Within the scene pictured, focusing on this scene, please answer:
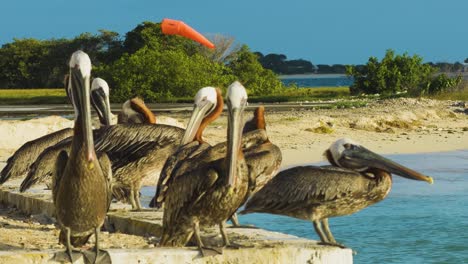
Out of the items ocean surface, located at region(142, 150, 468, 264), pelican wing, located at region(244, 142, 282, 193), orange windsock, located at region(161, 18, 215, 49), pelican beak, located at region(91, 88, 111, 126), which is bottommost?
ocean surface, located at region(142, 150, 468, 264)

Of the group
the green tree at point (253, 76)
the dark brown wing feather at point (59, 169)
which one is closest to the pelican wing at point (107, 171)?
the dark brown wing feather at point (59, 169)

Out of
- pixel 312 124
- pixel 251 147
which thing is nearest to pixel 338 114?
pixel 312 124

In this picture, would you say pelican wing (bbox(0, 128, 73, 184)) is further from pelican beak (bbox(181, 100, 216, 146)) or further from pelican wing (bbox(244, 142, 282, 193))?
pelican wing (bbox(244, 142, 282, 193))

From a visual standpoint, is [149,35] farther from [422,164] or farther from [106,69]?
[422,164]

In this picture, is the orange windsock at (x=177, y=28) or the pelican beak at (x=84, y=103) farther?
the orange windsock at (x=177, y=28)

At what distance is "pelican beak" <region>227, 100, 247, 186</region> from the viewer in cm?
539

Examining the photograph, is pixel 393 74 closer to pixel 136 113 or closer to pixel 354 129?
pixel 354 129

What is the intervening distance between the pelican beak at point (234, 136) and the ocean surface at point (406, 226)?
3.93 meters

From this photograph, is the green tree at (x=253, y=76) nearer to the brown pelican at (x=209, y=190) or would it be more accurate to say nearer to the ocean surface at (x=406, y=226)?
the ocean surface at (x=406, y=226)

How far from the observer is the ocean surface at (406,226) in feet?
31.8

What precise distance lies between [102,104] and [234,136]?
3422 mm

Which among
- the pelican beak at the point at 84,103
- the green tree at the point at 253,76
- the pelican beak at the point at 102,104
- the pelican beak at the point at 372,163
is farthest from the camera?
the green tree at the point at 253,76

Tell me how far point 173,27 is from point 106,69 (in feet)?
99.6

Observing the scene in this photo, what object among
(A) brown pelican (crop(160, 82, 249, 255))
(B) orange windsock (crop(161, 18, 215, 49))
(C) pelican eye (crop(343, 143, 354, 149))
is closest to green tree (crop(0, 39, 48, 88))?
(B) orange windsock (crop(161, 18, 215, 49))
